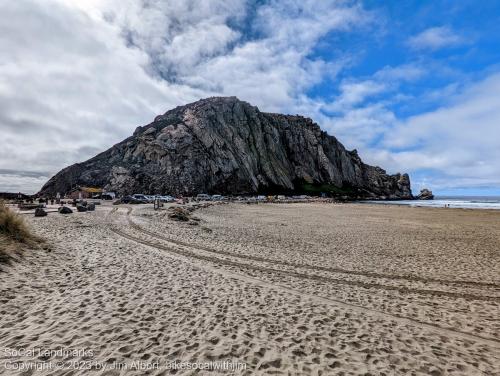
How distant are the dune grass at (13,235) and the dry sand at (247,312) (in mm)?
698

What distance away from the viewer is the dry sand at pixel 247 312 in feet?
16.7

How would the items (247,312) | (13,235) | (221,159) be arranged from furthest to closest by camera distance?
1. (221,159)
2. (13,235)
3. (247,312)

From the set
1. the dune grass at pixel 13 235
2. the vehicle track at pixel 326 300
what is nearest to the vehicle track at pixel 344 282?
the vehicle track at pixel 326 300

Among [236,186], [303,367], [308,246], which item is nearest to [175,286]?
[303,367]

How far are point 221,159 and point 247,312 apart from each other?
109m

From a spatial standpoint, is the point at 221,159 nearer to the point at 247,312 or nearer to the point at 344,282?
the point at 344,282

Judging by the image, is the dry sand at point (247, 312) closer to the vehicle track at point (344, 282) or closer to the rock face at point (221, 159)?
the vehicle track at point (344, 282)

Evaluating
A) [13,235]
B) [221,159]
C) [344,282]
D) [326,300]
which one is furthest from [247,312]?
[221,159]

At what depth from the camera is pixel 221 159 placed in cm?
11412

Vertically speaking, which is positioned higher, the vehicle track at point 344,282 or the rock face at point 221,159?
the rock face at point 221,159

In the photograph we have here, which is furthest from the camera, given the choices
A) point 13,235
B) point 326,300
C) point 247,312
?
point 13,235

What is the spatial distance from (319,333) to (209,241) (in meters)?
12.7

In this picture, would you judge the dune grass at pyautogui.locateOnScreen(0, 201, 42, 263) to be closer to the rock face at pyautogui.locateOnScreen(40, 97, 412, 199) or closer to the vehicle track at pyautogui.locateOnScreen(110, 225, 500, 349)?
the vehicle track at pyautogui.locateOnScreen(110, 225, 500, 349)

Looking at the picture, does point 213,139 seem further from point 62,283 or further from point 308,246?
point 62,283
